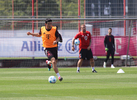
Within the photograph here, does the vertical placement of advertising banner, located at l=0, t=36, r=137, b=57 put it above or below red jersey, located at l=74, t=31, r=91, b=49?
below

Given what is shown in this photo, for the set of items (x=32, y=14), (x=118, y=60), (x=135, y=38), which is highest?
(x=32, y=14)

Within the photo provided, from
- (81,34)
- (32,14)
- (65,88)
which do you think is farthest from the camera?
(32,14)

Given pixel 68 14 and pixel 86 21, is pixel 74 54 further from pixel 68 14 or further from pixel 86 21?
pixel 68 14

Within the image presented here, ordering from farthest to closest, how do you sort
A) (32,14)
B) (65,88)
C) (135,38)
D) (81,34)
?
(32,14)
(135,38)
(81,34)
(65,88)

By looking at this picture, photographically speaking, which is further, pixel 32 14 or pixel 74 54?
pixel 32 14

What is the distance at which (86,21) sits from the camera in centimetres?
1869

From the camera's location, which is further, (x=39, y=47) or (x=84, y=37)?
(x=39, y=47)

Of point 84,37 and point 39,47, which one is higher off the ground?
point 84,37

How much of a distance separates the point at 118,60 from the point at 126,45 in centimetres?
93

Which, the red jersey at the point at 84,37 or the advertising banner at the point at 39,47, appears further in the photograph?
the advertising banner at the point at 39,47

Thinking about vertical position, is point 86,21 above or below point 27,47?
above

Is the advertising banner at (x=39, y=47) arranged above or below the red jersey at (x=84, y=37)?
below

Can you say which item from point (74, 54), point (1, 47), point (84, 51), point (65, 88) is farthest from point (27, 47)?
point (65, 88)

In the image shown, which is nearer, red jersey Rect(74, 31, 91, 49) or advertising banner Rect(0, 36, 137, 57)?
red jersey Rect(74, 31, 91, 49)
